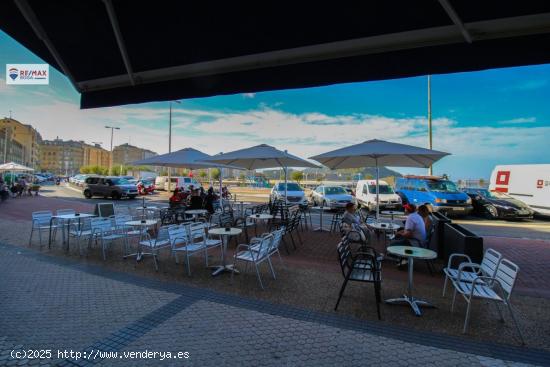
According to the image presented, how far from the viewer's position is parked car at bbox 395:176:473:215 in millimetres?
14883

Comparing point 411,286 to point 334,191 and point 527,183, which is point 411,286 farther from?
point 527,183

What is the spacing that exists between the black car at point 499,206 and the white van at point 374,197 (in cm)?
421

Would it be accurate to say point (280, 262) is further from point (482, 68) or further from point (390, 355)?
point (482, 68)

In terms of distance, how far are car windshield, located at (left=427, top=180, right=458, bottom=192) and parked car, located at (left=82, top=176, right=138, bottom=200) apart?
20919 millimetres

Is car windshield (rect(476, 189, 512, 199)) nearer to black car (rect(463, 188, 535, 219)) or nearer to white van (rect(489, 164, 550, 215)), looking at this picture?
black car (rect(463, 188, 535, 219))

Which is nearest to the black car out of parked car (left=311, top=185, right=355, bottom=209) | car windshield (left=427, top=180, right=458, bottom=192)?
car windshield (left=427, top=180, right=458, bottom=192)

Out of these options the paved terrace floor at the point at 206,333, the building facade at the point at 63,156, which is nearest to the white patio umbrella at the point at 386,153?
the paved terrace floor at the point at 206,333

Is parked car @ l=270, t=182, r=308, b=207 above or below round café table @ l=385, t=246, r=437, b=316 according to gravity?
above

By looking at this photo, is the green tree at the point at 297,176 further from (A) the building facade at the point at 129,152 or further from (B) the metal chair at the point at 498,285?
(A) the building facade at the point at 129,152

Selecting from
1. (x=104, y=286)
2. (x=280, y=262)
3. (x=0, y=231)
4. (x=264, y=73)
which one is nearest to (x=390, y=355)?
(x=264, y=73)

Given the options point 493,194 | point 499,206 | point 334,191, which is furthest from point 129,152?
point 499,206

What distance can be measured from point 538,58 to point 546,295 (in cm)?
520

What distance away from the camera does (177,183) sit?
1178 inches

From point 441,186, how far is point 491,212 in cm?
255
